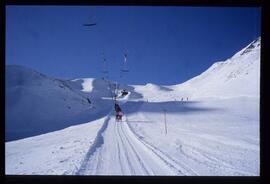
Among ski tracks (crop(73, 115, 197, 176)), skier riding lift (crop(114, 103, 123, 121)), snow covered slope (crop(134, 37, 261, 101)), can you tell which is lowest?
ski tracks (crop(73, 115, 197, 176))

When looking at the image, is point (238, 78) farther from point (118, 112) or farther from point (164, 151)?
point (164, 151)

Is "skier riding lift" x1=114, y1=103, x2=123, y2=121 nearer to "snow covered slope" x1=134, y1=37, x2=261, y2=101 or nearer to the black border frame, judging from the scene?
"snow covered slope" x1=134, y1=37, x2=261, y2=101

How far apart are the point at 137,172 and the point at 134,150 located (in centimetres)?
108

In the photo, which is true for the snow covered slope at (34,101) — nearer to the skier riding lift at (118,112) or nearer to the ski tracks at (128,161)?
the skier riding lift at (118,112)

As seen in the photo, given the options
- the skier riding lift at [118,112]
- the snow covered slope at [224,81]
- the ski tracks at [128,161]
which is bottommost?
the ski tracks at [128,161]

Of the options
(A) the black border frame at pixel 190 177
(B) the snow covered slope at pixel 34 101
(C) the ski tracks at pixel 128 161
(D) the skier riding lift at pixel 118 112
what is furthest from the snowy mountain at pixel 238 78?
(D) the skier riding lift at pixel 118 112

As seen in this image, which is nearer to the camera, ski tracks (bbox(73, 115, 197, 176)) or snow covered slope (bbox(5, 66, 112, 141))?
ski tracks (bbox(73, 115, 197, 176))

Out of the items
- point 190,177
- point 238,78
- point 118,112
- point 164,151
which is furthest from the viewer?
point 118,112

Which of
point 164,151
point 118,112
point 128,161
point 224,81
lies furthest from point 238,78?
point 128,161

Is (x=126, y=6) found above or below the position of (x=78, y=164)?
above

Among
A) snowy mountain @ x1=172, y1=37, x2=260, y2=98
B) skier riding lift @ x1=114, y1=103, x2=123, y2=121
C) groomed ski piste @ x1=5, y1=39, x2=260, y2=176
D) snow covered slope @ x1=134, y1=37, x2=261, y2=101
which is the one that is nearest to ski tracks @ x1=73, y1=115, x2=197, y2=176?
groomed ski piste @ x1=5, y1=39, x2=260, y2=176

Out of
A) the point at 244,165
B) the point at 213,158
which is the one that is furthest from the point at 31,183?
the point at 244,165

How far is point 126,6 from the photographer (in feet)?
17.8
